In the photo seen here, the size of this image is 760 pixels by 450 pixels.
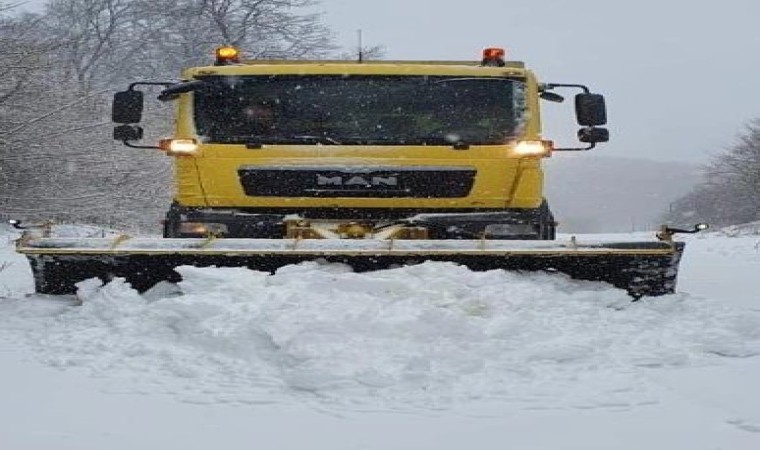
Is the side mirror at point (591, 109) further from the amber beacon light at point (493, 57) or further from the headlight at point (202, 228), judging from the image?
the headlight at point (202, 228)

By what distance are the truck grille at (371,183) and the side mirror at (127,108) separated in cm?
116

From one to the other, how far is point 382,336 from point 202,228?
2446 mm

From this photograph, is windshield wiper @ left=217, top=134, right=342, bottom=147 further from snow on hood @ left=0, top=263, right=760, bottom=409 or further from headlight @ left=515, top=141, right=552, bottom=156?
snow on hood @ left=0, top=263, right=760, bottom=409

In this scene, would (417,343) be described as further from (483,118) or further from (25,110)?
(25,110)

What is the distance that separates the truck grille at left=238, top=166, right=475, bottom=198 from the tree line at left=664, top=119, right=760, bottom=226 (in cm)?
4105

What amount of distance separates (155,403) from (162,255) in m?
1.77

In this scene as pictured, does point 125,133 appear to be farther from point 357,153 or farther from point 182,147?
point 357,153

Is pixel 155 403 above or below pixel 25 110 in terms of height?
below

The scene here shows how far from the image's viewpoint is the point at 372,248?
4855 millimetres

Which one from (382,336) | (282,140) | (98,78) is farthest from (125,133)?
(98,78)

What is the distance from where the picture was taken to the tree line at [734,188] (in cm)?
4484

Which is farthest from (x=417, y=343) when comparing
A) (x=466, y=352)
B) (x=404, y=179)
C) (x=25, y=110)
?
(x=25, y=110)

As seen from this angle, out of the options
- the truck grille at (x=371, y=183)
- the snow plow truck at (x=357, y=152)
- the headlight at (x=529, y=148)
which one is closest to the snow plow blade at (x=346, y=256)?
the snow plow truck at (x=357, y=152)

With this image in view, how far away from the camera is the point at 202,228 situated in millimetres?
6023
